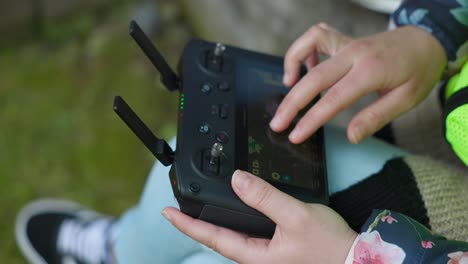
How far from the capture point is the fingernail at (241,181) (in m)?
0.52

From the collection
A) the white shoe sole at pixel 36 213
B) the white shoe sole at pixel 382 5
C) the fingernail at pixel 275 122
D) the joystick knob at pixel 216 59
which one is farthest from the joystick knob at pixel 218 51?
the white shoe sole at pixel 36 213

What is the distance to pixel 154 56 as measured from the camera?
2.06 feet

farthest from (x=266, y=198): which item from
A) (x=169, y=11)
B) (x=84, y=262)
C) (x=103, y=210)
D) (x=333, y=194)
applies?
(x=169, y=11)

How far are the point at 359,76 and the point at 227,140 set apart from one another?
18 cm

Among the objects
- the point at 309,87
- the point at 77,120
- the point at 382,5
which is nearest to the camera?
the point at 309,87

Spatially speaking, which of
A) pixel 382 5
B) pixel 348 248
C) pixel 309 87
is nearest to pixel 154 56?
pixel 309 87

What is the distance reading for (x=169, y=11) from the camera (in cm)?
→ 134

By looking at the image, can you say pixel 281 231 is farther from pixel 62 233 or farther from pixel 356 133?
pixel 62 233

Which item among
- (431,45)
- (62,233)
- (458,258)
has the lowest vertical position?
(62,233)

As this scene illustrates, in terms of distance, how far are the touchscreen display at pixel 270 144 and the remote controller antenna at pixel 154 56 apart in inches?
3.2

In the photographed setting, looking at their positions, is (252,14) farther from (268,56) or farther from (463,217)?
(463,217)

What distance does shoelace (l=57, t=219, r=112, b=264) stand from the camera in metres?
0.87

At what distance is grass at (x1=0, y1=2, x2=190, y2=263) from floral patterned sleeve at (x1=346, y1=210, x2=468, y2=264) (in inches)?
24.9

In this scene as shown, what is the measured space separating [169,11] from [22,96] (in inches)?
15.9
